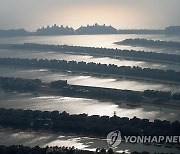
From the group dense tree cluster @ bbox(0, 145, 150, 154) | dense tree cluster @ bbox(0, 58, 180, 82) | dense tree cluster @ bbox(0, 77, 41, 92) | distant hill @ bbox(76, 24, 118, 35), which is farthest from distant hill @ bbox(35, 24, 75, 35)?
dense tree cluster @ bbox(0, 145, 150, 154)

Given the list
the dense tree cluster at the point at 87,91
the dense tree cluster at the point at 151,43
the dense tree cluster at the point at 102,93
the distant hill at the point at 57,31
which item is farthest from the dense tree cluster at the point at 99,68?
the distant hill at the point at 57,31

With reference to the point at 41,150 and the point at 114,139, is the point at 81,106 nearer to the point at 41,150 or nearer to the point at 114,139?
the point at 114,139

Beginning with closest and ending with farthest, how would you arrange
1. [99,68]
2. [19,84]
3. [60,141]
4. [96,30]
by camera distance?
[60,141], [19,84], [99,68], [96,30]

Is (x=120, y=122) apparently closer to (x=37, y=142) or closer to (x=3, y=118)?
(x=37, y=142)

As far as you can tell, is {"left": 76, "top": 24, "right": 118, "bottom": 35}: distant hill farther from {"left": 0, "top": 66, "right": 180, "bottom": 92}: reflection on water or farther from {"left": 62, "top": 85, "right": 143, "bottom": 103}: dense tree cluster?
{"left": 62, "top": 85, "right": 143, "bottom": 103}: dense tree cluster

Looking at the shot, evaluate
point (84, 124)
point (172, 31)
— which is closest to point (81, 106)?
point (84, 124)

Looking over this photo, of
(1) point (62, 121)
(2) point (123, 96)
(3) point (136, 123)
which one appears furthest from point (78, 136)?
(2) point (123, 96)
